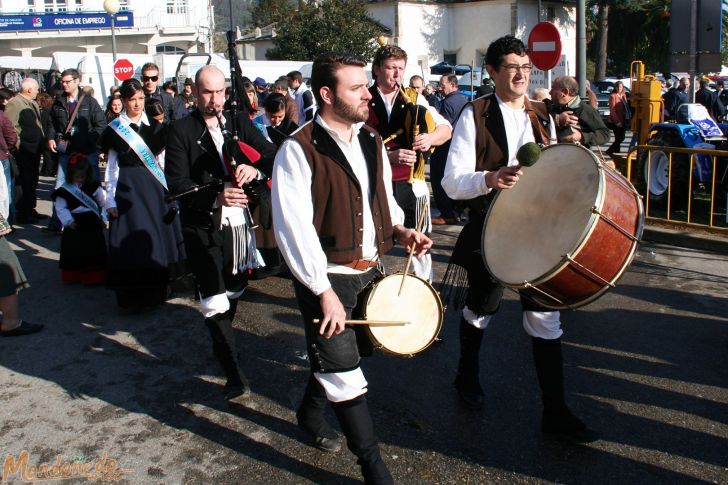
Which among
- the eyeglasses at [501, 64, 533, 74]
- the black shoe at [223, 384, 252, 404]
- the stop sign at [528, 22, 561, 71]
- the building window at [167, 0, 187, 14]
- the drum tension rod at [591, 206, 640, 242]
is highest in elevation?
the building window at [167, 0, 187, 14]

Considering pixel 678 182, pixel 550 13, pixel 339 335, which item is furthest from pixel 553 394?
pixel 550 13

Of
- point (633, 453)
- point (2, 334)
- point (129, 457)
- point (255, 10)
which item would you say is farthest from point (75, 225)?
point (255, 10)

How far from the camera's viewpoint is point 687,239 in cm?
802

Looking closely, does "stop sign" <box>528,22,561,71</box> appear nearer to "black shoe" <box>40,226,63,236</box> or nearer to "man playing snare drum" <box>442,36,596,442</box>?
"man playing snare drum" <box>442,36,596,442</box>

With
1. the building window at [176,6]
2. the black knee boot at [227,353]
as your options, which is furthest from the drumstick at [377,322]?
the building window at [176,6]

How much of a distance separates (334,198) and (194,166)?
4.78 ft

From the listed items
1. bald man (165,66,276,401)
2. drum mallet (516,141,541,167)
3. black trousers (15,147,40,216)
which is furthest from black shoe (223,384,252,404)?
black trousers (15,147,40,216)

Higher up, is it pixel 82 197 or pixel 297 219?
pixel 297 219

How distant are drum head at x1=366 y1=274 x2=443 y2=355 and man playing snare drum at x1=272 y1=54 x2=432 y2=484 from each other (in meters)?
0.15

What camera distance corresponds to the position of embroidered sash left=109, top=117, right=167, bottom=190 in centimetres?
589

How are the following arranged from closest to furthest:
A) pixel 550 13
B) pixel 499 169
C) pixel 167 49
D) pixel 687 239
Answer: pixel 499 169, pixel 687 239, pixel 167 49, pixel 550 13

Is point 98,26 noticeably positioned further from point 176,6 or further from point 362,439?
point 362,439

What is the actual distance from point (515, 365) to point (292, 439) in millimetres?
1652

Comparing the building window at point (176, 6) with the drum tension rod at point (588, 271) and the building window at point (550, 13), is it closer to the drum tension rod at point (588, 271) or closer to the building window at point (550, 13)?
the building window at point (550, 13)
